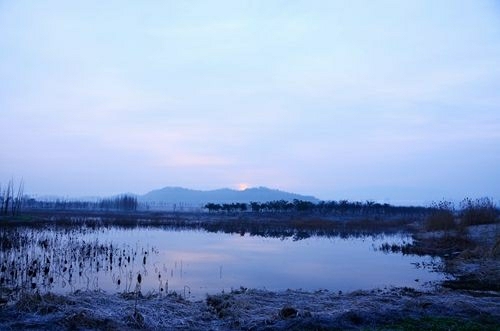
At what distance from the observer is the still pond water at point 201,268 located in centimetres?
1280

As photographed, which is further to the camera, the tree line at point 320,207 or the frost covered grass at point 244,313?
the tree line at point 320,207

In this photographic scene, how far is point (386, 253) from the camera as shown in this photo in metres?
22.6

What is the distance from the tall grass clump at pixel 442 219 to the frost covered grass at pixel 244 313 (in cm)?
2020

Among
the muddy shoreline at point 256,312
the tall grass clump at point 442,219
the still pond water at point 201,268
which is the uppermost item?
the tall grass clump at point 442,219

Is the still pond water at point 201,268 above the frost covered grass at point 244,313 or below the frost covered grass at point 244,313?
below

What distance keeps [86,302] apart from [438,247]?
20052mm

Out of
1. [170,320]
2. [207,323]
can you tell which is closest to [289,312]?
[207,323]

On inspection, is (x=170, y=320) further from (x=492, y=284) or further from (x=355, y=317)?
(x=492, y=284)

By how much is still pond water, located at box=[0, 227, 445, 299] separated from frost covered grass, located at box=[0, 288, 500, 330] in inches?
82.9

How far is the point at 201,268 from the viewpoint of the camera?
16625mm

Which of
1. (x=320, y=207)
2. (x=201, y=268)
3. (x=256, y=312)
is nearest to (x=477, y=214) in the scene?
(x=201, y=268)

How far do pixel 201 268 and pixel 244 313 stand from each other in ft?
27.9

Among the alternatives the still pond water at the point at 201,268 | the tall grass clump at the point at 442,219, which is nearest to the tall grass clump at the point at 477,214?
the tall grass clump at the point at 442,219

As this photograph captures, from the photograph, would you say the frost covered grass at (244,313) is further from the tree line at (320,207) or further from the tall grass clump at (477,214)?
the tree line at (320,207)
